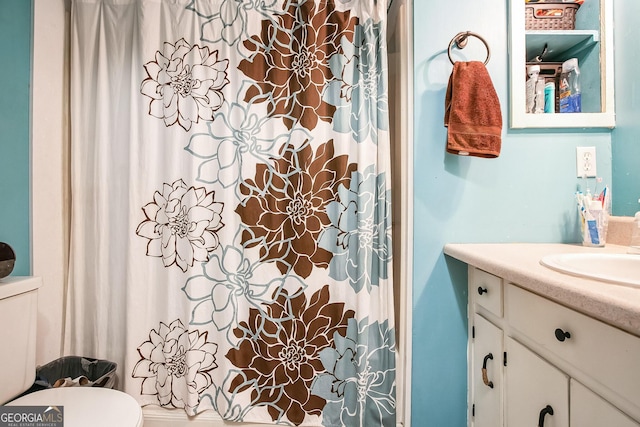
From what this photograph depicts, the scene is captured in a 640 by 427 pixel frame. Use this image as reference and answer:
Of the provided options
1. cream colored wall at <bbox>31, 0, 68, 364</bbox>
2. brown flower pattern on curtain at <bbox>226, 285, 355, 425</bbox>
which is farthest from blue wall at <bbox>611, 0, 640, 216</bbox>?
cream colored wall at <bbox>31, 0, 68, 364</bbox>

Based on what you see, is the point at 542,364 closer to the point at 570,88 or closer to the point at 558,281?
the point at 558,281

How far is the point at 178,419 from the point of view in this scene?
1.44m

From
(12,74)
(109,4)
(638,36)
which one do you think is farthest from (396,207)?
(12,74)

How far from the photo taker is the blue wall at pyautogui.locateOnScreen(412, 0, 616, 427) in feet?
4.25

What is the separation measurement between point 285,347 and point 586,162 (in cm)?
155

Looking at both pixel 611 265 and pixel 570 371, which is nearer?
pixel 570 371

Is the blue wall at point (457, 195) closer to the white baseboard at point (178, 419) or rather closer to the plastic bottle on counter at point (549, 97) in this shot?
the plastic bottle on counter at point (549, 97)

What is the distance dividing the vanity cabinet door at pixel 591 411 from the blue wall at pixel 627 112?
88cm

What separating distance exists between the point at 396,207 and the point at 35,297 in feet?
5.30

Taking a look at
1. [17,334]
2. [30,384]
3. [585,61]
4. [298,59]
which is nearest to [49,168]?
[17,334]

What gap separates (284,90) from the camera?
1.44m

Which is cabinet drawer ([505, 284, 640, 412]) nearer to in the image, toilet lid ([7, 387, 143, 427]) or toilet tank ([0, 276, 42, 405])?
toilet lid ([7, 387, 143, 427])

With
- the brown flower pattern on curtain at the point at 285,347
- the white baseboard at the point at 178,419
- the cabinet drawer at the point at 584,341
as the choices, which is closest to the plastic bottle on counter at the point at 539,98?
the cabinet drawer at the point at 584,341

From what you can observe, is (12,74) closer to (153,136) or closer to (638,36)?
(153,136)
